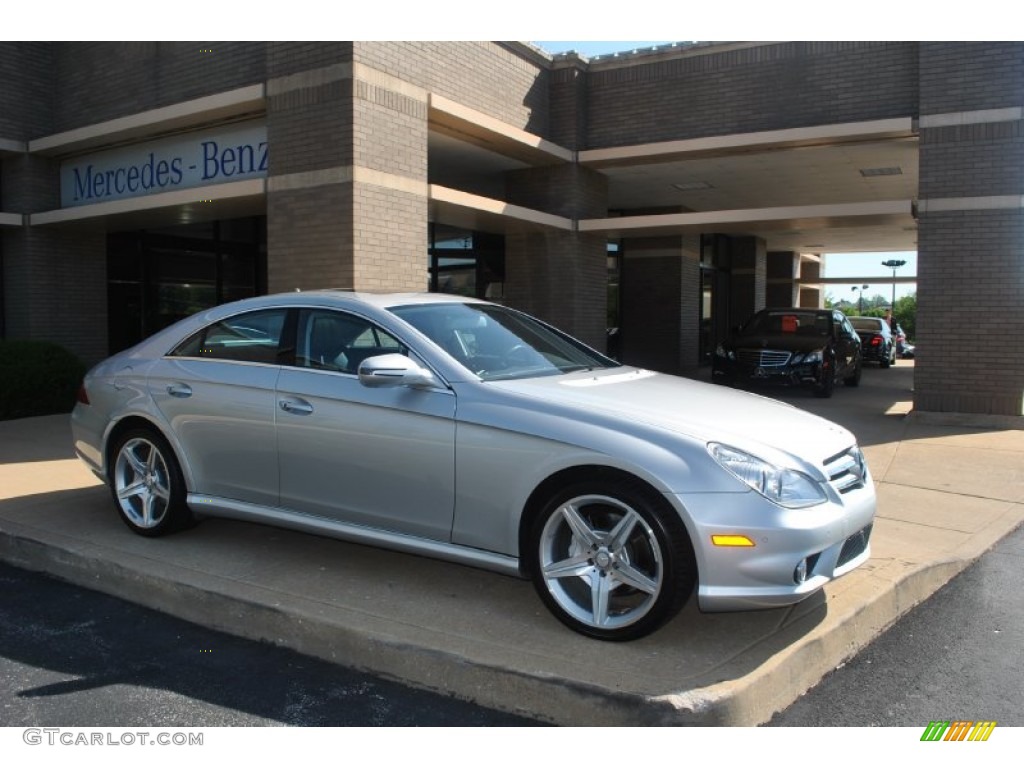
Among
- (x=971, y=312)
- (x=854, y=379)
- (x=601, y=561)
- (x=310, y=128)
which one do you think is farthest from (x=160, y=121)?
(x=854, y=379)

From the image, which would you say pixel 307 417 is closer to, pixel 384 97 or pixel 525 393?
pixel 525 393

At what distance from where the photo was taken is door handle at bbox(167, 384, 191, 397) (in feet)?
16.4

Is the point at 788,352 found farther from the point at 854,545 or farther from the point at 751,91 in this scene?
the point at 854,545

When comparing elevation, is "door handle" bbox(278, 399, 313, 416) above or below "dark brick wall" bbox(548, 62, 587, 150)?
below

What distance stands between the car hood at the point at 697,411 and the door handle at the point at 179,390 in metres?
2.03

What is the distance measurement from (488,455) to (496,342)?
0.94 meters

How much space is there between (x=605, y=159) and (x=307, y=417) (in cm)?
984

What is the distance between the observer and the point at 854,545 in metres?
3.83

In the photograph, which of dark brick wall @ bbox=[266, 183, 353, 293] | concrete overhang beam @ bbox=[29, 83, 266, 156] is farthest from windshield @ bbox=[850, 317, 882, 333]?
concrete overhang beam @ bbox=[29, 83, 266, 156]

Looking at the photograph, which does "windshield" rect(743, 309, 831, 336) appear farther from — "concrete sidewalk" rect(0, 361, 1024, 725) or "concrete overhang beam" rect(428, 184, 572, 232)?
"concrete sidewalk" rect(0, 361, 1024, 725)

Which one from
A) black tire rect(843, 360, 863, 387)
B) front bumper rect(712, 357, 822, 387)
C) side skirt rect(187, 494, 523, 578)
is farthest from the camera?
black tire rect(843, 360, 863, 387)

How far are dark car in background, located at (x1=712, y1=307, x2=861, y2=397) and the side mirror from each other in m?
10.4

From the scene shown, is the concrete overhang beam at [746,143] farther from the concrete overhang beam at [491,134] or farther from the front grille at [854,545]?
the front grille at [854,545]

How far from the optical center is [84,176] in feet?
42.0
